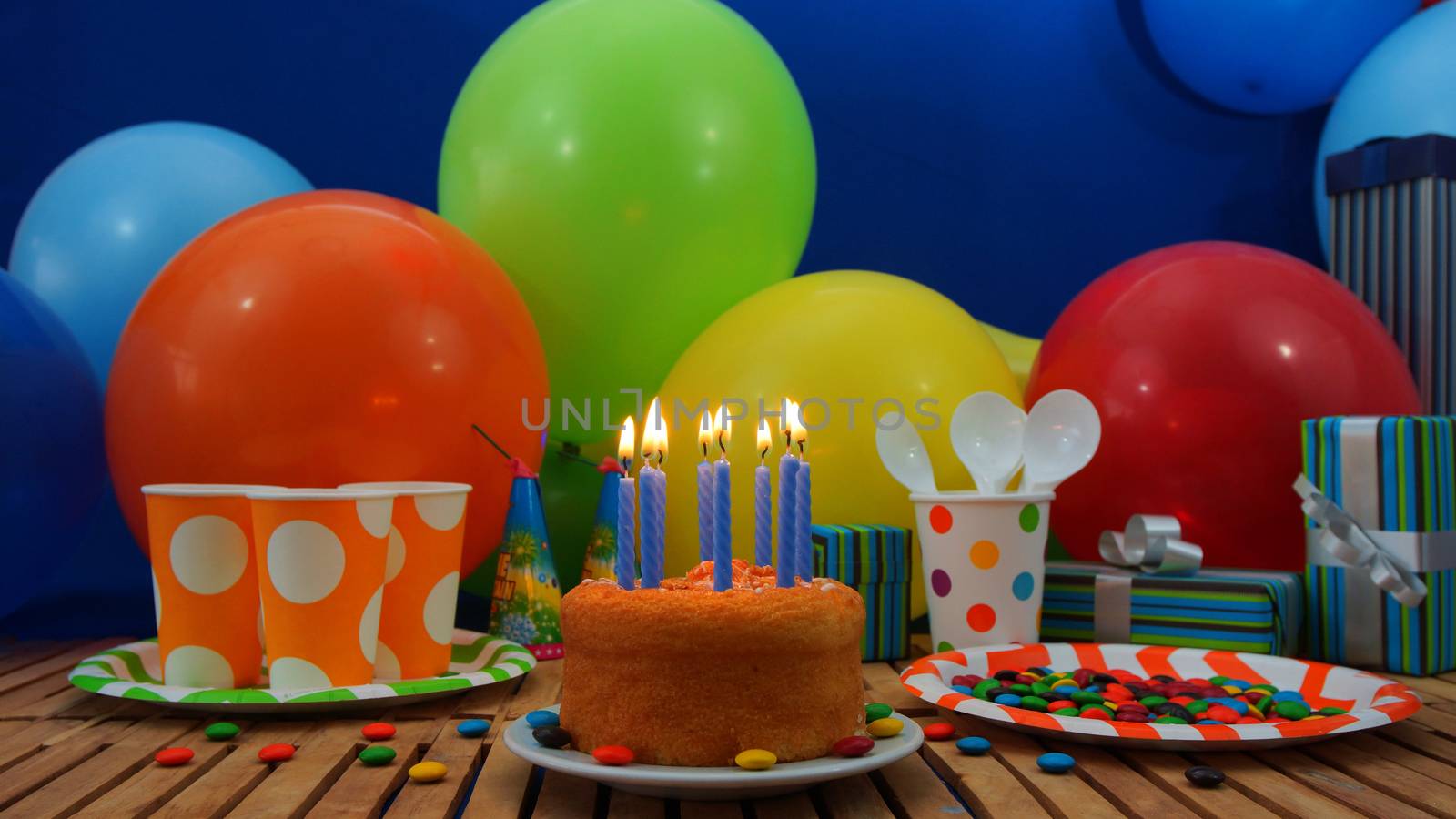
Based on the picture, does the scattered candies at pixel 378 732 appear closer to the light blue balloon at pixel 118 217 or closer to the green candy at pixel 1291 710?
the green candy at pixel 1291 710

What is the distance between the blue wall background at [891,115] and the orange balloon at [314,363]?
925 mm

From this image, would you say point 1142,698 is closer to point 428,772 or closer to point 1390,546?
point 1390,546

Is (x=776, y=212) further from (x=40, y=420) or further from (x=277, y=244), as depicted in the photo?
(x=40, y=420)

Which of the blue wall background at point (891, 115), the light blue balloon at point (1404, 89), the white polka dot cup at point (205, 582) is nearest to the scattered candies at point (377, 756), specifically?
the white polka dot cup at point (205, 582)

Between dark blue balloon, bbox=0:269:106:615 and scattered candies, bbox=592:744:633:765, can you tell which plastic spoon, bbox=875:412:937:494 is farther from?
dark blue balloon, bbox=0:269:106:615

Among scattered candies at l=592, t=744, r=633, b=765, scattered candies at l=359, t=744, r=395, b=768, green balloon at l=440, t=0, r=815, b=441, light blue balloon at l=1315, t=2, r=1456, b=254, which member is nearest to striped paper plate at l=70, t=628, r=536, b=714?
scattered candies at l=359, t=744, r=395, b=768

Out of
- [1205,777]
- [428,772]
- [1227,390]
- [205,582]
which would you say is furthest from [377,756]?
[1227,390]

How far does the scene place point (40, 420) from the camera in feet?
4.92

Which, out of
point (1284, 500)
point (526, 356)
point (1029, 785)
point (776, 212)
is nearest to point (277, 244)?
point (526, 356)

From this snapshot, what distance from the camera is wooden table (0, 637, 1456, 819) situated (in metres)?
0.86

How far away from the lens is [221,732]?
41.8 inches

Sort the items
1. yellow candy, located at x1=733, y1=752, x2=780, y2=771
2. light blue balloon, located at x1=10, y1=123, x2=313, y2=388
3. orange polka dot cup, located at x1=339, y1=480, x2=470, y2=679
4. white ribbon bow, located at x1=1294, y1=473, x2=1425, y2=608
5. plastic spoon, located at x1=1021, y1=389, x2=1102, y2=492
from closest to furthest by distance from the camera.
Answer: yellow candy, located at x1=733, y1=752, x2=780, y2=771 < orange polka dot cup, located at x1=339, y1=480, x2=470, y2=679 < white ribbon bow, located at x1=1294, y1=473, x2=1425, y2=608 < plastic spoon, located at x1=1021, y1=389, x2=1102, y2=492 < light blue balloon, located at x1=10, y1=123, x2=313, y2=388

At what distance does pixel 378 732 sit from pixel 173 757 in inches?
6.5

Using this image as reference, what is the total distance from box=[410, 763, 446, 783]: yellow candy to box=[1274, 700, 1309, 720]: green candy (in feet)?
2.37
